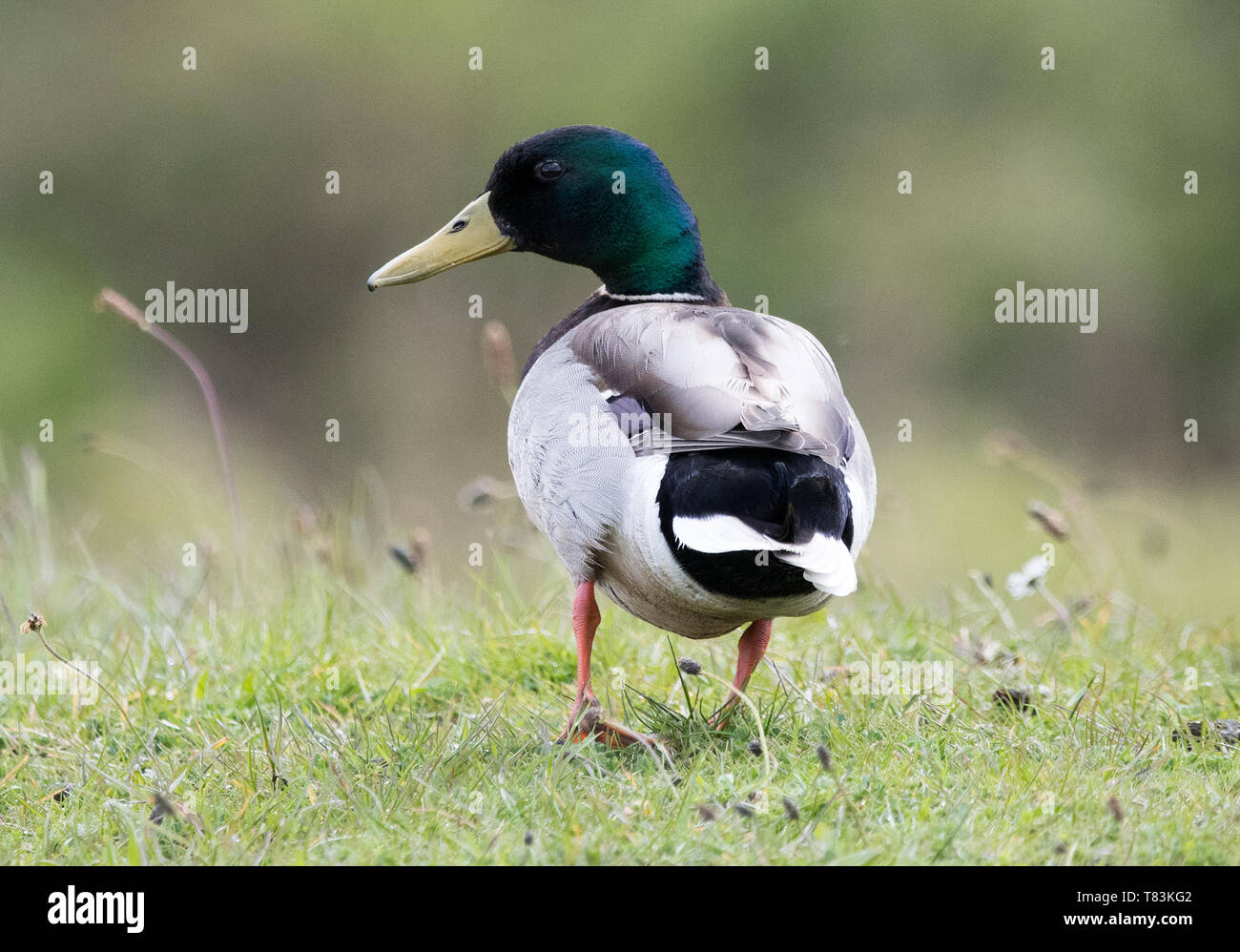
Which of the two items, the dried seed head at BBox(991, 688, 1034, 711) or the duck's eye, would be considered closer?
the dried seed head at BBox(991, 688, 1034, 711)

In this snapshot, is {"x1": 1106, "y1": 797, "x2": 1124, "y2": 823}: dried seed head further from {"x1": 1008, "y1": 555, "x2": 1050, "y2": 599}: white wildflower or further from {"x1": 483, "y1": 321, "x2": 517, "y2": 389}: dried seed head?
{"x1": 483, "y1": 321, "x2": 517, "y2": 389}: dried seed head

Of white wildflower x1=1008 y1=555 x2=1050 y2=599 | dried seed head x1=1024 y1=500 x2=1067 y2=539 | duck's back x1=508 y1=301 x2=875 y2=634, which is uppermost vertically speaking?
duck's back x1=508 y1=301 x2=875 y2=634

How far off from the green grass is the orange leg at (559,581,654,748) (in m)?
0.06

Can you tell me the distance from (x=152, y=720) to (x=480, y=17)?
36.4 ft

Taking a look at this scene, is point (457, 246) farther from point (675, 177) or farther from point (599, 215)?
point (675, 177)

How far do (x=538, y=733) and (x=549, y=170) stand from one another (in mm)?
1834

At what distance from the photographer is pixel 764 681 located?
4211 mm

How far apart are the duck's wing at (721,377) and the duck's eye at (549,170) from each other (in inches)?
29.3

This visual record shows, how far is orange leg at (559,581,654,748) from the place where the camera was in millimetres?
3627

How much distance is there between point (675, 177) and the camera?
509 inches

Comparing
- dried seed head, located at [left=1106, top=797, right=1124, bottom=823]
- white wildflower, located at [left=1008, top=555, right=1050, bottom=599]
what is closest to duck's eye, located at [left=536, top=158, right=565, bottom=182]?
white wildflower, located at [left=1008, top=555, right=1050, bottom=599]

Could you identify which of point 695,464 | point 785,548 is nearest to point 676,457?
point 695,464
